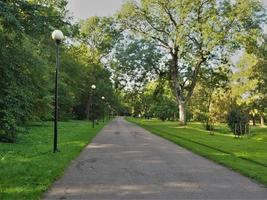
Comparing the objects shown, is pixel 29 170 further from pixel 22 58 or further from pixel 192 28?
pixel 192 28

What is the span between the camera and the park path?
806 cm

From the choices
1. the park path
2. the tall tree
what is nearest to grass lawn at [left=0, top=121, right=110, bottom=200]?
the park path

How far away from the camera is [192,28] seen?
137 ft

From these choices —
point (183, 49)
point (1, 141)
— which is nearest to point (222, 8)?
point (183, 49)

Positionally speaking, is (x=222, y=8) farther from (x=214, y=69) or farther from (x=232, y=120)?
(x=232, y=120)

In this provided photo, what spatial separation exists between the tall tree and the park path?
2904 cm

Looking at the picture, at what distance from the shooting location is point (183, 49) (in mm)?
43594

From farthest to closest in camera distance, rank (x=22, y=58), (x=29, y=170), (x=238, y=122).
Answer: (x=238, y=122), (x=22, y=58), (x=29, y=170)

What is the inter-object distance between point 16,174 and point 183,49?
35273 mm

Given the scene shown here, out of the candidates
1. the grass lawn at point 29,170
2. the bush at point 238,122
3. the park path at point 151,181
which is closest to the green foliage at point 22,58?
the grass lawn at point 29,170

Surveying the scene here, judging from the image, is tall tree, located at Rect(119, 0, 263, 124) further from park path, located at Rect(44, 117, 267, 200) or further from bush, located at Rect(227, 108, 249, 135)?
park path, located at Rect(44, 117, 267, 200)

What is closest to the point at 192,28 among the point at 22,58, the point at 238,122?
the point at 238,122

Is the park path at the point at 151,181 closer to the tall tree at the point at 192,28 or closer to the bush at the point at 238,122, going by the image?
the bush at the point at 238,122

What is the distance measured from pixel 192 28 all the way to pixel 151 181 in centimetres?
3376
